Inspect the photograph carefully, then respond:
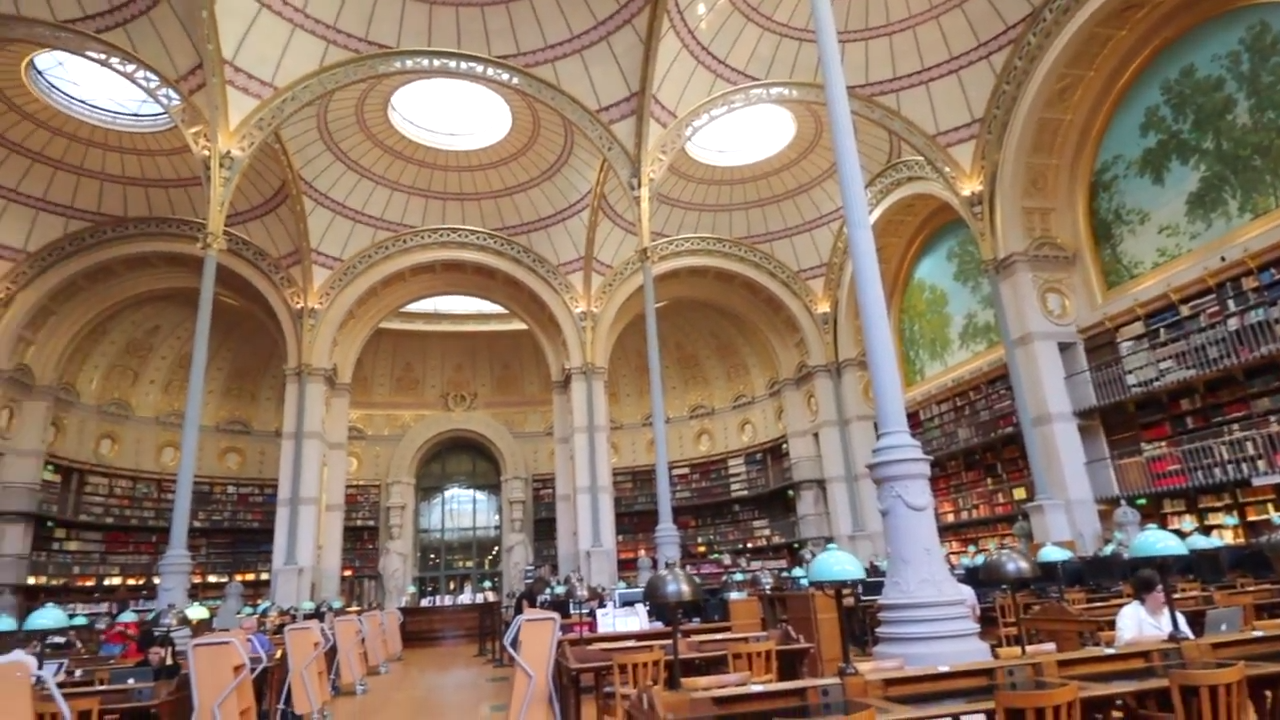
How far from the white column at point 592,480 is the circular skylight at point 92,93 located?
412 inches

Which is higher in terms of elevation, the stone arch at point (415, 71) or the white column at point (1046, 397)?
the stone arch at point (415, 71)

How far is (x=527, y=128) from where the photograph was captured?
16.5 meters

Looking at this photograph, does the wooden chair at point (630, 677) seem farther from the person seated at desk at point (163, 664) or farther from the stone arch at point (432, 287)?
the stone arch at point (432, 287)

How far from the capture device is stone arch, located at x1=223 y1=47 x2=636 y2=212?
41.5ft

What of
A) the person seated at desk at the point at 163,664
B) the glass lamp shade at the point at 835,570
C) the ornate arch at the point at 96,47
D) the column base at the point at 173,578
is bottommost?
the person seated at desk at the point at 163,664

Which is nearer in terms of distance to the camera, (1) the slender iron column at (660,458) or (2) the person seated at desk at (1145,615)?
(2) the person seated at desk at (1145,615)

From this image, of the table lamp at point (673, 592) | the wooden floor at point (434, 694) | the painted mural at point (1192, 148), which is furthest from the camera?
the painted mural at point (1192, 148)

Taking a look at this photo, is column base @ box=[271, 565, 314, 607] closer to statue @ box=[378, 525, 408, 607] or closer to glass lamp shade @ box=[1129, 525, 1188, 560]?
statue @ box=[378, 525, 408, 607]

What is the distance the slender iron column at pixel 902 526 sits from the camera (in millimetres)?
4684

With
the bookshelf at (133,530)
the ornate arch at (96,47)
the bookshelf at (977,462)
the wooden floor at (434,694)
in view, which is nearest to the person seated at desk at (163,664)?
the wooden floor at (434,694)

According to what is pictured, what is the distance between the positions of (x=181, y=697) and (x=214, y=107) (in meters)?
10.8

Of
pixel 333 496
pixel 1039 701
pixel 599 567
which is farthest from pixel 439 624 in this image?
pixel 1039 701

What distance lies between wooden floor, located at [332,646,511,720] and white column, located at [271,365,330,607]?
4.60m

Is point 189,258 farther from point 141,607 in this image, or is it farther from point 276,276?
point 141,607
